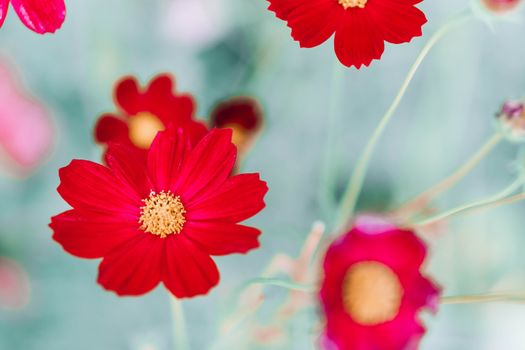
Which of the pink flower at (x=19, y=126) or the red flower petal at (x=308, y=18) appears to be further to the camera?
the pink flower at (x=19, y=126)

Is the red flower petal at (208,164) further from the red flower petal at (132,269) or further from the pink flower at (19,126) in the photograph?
the pink flower at (19,126)

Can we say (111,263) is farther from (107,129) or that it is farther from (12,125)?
(12,125)

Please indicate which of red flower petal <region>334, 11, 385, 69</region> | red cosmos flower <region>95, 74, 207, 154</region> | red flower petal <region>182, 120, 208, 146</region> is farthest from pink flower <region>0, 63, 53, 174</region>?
red flower petal <region>334, 11, 385, 69</region>

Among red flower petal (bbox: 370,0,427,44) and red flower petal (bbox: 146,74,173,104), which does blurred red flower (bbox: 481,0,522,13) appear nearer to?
red flower petal (bbox: 370,0,427,44)

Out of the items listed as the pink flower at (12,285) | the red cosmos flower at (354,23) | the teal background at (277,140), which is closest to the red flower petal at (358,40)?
the red cosmos flower at (354,23)

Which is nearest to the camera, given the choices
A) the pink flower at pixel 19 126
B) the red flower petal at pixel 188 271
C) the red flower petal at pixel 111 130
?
the red flower petal at pixel 188 271

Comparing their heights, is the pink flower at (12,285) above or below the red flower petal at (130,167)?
above

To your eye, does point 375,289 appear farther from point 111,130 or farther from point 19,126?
point 19,126
